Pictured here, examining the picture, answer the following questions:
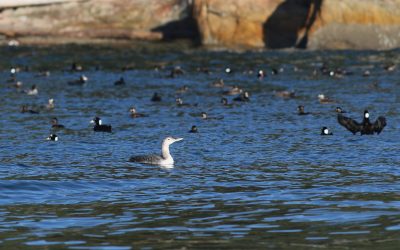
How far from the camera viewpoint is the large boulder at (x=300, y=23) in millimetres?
72062

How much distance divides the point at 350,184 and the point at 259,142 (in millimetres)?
9514

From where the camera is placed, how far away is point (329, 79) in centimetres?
5750

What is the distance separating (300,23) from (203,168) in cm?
4778

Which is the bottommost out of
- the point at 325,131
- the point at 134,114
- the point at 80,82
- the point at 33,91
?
the point at 325,131

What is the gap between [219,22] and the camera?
249 ft

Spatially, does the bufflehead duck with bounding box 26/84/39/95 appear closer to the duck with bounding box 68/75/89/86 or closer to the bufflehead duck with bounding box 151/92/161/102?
the duck with bounding box 68/75/89/86

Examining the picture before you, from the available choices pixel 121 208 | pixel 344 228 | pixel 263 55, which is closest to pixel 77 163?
pixel 121 208

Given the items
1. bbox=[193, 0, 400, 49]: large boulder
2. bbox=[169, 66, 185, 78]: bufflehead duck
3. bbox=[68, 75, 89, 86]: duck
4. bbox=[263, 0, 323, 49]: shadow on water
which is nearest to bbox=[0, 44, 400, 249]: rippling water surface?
bbox=[68, 75, 89, 86]: duck

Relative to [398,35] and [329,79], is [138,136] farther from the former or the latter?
[398,35]

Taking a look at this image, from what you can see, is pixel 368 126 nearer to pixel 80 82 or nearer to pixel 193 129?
pixel 193 129

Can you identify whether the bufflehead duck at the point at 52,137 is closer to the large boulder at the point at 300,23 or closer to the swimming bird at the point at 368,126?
the swimming bird at the point at 368,126

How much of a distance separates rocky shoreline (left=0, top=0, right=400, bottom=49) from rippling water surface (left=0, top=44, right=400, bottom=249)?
11.1 m

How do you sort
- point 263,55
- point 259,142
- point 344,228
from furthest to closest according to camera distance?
1. point 263,55
2. point 259,142
3. point 344,228

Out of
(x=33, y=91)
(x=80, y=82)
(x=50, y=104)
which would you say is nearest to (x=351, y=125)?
(x=50, y=104)
